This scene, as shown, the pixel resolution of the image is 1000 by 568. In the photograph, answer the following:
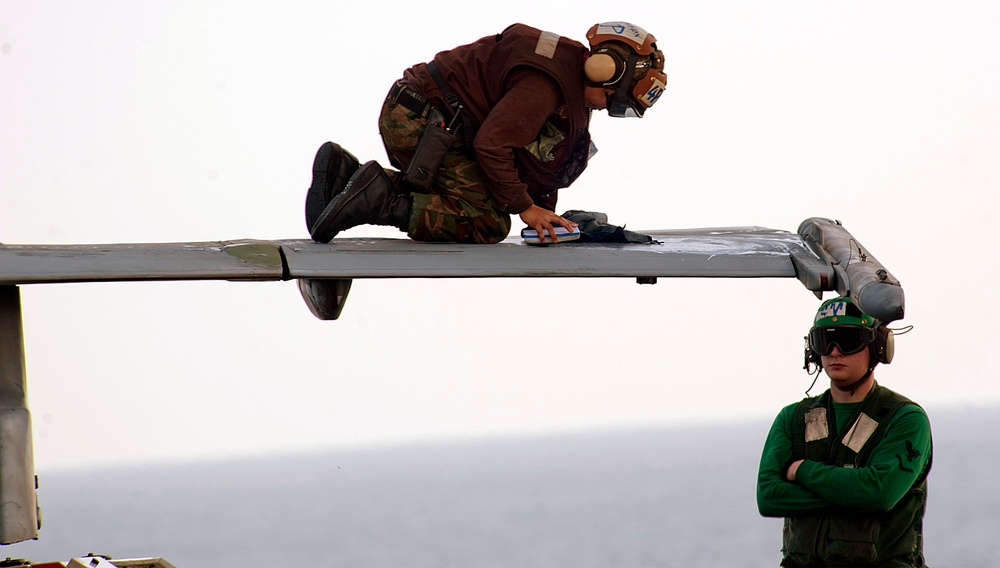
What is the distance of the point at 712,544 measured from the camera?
19.5 metres

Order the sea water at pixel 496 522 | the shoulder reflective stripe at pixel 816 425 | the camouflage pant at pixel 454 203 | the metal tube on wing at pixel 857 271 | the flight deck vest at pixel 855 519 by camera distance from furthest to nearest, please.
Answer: the sea water at pixel 496 522, the camouflage pant at pixel 454 203, the shoulder reflective stripe at pixel 816 425, the flight deck vest at pixel 855 519, the metal tube on wing at pixel 857 271

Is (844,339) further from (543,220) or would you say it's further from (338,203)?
(338,203)

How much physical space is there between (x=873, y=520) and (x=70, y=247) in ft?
8.08

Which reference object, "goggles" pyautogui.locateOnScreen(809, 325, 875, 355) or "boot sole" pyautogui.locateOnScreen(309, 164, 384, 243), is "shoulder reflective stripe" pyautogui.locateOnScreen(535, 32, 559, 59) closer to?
"boot sole" pyautogui.locateOnScreen(309, 164, 384, 243)

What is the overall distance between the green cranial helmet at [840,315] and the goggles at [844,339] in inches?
0.6

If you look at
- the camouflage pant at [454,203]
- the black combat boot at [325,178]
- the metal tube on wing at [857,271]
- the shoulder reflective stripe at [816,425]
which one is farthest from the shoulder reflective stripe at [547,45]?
the shoulder reflective stripe at [816,425]

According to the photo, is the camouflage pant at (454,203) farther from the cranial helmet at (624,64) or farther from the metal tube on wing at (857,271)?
the metal tube on wing at (857,271)

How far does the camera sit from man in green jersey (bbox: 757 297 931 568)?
11.1 feet

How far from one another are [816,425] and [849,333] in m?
0.30

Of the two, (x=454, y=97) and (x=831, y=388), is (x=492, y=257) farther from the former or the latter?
(x=831, y=388)

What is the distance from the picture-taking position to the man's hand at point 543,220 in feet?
12.3

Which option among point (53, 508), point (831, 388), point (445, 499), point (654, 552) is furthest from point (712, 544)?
point (53, 508)

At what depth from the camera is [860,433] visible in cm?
351

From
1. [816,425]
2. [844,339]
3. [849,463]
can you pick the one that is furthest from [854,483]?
[844,339]
